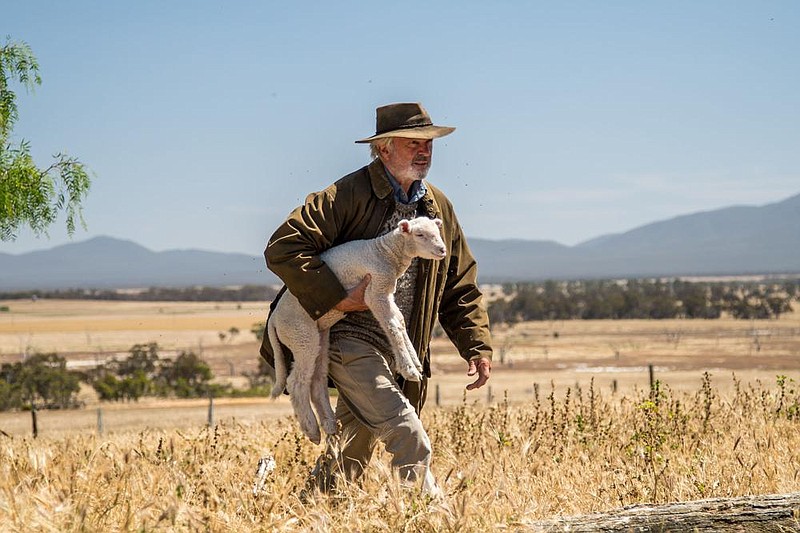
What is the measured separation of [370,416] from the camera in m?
A: 6.18

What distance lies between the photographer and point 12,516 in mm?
4820

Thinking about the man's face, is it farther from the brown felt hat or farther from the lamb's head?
the lamb's head

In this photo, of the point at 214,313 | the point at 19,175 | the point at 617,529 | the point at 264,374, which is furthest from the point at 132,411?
the point at 214,313

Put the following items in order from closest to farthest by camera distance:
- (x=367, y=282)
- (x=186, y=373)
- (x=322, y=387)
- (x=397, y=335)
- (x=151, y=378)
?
(x=397, y=335), (x=367, y=282), (x=322, y=387), (x=186, y=373), (x=151, y=378)

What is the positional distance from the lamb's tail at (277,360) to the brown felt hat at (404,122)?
125cm

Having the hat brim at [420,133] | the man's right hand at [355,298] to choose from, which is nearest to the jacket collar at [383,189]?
the hat brim at [420,133]

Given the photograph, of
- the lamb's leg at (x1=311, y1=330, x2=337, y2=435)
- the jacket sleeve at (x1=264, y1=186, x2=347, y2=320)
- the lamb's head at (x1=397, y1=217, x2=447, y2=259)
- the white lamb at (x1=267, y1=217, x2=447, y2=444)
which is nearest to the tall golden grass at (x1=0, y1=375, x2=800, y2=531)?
the lamb's leg at (x1=311, y1=330, x2=337, y2=435)

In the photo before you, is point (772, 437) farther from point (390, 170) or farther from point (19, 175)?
point (19, 175)

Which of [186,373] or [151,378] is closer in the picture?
[186,373]

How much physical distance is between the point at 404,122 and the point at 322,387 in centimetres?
163

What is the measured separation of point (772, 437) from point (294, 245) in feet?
13.8

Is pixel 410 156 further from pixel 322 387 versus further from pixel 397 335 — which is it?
pixel 322 387

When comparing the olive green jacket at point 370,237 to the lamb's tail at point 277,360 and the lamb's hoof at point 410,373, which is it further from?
the lamb's hoof at point 410,373

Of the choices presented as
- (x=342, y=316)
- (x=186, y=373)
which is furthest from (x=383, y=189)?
(x=186, y=373)
